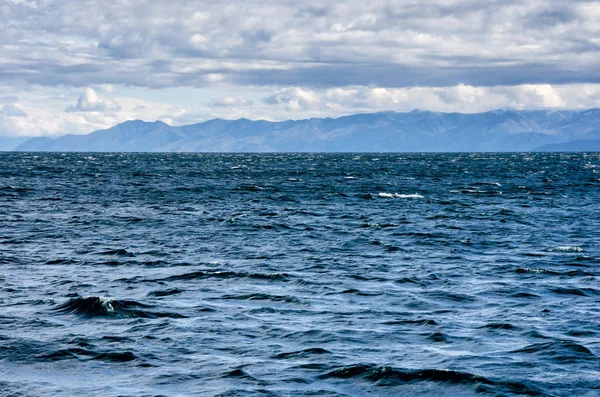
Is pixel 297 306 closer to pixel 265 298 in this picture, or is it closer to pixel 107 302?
pixel 265 298

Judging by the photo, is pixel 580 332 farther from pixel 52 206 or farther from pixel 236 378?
pixel 52 206

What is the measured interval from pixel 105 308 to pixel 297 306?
5487mm

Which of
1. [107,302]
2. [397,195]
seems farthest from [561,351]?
[397,195]

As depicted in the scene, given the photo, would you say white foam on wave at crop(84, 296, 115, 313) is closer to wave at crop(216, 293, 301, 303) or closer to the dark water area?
the dark water area

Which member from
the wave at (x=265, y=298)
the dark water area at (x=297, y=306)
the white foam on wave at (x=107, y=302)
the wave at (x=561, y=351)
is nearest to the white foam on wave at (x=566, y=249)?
the dark water area at (x=297, y=306)

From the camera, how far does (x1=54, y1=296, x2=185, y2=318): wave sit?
20656 millimetres

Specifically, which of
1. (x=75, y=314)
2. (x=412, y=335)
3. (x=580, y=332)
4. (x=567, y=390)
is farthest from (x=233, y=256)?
(x=567, y=390)

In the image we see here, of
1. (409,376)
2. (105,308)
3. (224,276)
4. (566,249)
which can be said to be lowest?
(566,249)

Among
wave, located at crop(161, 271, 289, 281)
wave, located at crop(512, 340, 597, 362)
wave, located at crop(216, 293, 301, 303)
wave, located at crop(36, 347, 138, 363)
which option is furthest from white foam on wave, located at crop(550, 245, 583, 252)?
wave, located at crop(36, 347, 138, 363)

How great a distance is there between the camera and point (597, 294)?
24.3 meters

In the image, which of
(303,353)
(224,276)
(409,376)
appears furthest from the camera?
(224,276)

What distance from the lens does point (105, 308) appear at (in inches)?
829

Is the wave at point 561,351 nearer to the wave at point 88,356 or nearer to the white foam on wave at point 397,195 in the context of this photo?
the wave at point 88,356

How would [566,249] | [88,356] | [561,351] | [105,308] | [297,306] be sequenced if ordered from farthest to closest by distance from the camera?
[566,249]
[297,306]
[105,308]
[561,351]
[88,356]
